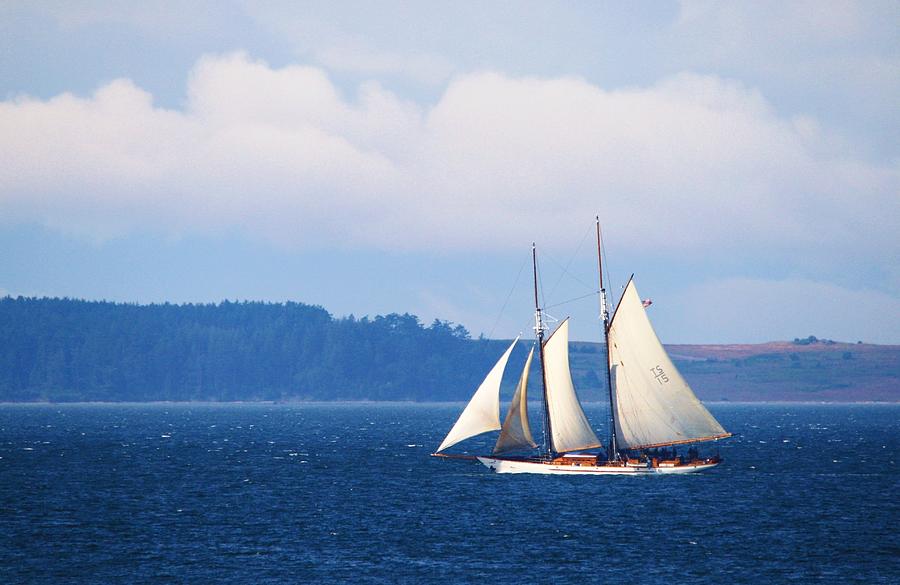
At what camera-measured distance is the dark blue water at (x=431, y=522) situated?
54.9 metres

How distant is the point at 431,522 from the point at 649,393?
25758 mm

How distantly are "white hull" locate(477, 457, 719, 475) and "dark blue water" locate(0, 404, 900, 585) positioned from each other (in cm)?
93

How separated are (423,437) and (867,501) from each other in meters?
86.8

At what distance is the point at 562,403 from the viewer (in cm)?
8969

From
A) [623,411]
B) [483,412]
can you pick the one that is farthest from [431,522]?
[623,411]

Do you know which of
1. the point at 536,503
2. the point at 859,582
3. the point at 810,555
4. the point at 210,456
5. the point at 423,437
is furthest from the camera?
the point at 423,437

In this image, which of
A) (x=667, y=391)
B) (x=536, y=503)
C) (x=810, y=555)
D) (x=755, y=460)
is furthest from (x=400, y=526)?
(x=755, y=460)

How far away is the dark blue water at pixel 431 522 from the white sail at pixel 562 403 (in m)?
3.09

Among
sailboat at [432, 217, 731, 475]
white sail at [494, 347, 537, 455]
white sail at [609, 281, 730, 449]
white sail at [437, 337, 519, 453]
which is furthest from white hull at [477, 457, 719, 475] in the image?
white sail at [437, 337, 519, 453]

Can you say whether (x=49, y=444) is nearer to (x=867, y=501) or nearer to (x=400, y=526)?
(x=400, y=526)

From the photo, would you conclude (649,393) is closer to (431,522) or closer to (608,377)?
(608,377)

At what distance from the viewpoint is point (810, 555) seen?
58.7 meters

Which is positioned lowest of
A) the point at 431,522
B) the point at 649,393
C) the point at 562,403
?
the point at 431,522

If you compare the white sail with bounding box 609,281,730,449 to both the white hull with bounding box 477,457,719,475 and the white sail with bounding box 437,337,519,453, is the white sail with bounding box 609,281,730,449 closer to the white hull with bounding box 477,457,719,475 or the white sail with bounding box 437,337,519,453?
the white hull with bounding box 477,457,719,475
